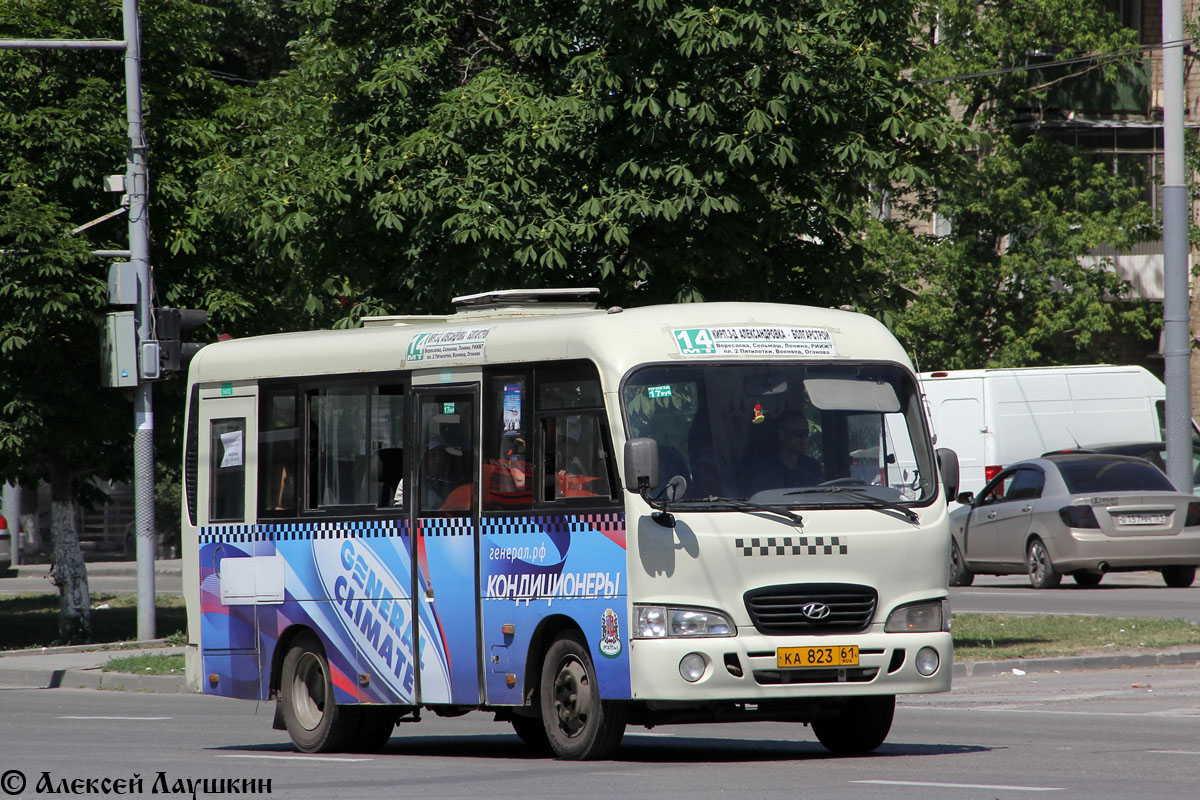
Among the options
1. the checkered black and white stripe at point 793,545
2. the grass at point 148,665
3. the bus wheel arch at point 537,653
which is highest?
the checkered black and white stripe at point 793,545

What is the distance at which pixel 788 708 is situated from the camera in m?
10.8

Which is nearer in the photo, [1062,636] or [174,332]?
[1062,636]

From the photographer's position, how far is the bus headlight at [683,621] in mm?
10500

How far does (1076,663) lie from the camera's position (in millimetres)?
16875

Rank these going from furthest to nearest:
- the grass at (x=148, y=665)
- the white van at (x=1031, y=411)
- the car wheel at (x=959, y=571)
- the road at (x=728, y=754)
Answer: the white van at (x=1031, y=411), the car wheel at (x=959, y=571), the grass at (x=148, y=665), the road at (x=728, y=754)

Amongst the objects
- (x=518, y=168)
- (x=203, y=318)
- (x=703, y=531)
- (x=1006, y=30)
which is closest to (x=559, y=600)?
(x=703, y=531)

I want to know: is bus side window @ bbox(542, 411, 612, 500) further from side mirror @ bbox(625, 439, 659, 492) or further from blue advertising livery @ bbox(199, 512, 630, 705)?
side mirror @ bbox(625, 439, 659, 492)

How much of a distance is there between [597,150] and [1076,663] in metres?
6.08

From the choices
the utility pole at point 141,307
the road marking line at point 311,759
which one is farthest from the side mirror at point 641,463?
the utility pole at point 141,307

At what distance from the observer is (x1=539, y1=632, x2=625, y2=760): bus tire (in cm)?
1071

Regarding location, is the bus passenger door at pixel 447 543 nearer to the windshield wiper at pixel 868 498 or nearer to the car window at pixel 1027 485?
the windshield wiper at pixel 868 498

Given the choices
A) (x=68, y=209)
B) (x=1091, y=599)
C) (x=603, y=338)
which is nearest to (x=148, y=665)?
(x=68, y=209)

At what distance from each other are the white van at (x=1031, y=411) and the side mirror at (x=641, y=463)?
2127 cm

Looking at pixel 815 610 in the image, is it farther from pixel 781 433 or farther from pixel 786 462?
pixel 781 433
